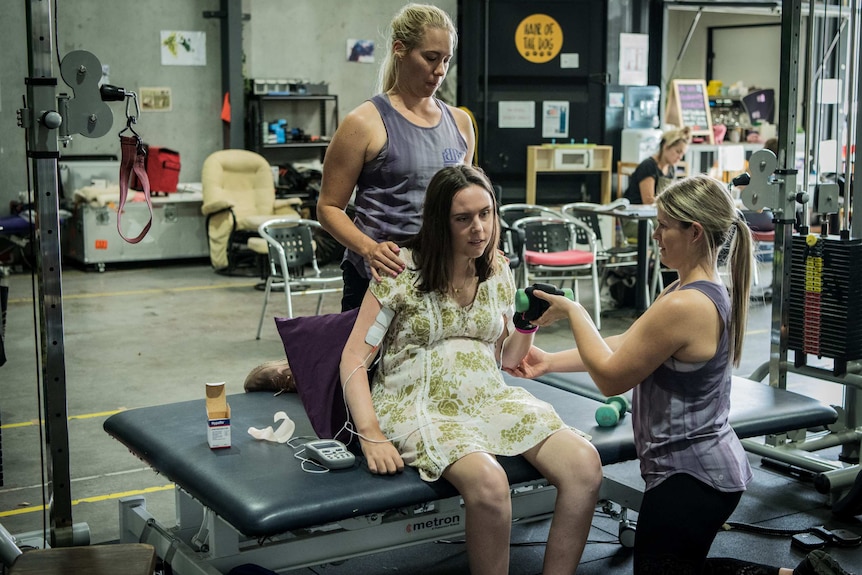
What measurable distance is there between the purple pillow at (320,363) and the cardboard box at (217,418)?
0.25 metres

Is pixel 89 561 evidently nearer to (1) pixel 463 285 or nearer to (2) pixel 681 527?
(1) pixel 463 285

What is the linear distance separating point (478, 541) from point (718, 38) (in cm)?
1338

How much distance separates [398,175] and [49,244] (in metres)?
0.96

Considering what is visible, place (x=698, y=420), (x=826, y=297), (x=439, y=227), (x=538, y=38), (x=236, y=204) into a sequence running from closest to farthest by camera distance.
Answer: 1. (x=698, y=420)
2. (x=439, y=227)
3. (x=826, y=297)
4. (x=236, y=204)
5. (x=538, y=38)

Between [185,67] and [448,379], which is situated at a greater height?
[185,67]

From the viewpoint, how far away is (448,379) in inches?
109

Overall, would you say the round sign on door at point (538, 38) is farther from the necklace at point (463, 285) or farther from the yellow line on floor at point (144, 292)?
the necklace at point (463, 285)

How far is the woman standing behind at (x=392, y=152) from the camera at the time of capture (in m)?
2.88

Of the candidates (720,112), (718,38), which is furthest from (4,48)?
(718,38)

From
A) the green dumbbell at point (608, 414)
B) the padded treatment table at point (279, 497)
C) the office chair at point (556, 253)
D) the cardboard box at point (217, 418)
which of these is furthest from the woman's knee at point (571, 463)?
the office chair at point (556, 253)

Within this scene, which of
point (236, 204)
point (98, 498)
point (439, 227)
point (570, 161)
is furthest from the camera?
point (570, 161)

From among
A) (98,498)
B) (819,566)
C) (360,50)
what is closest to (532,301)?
(819,566)

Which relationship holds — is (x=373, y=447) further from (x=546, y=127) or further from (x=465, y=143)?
(x=546, y=127)

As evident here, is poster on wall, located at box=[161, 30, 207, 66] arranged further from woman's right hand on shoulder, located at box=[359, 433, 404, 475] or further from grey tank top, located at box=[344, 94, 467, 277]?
woman's right hand on shoulder, located at box=[359, 433, 404, 475]
